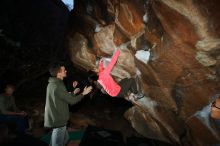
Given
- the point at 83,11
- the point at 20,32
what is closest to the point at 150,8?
the point at 83,11

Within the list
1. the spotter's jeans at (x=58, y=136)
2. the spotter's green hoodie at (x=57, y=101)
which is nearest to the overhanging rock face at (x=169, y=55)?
the spotter's green hoodie at (x=57, y=101)

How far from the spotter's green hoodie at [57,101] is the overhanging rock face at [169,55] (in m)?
2.31

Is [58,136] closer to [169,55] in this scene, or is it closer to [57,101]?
[57,101]

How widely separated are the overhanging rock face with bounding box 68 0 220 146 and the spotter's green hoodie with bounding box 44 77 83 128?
2310 millimetres

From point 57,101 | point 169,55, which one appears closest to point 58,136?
point 57,101

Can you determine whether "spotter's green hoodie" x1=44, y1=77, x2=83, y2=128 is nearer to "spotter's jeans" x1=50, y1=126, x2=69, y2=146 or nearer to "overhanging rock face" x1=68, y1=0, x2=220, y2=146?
"spotter's jeans" x1=50, y1=126, x2=69, y2=146

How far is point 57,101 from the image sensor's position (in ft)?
19.7

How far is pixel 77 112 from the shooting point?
12.6 m

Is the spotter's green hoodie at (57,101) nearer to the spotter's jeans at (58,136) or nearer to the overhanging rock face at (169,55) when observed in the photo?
the spotter's jeans at (58,136)

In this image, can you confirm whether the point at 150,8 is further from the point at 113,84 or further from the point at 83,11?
the point at 83,11

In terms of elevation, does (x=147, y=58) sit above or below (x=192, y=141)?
above

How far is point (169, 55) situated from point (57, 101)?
9.50 feet

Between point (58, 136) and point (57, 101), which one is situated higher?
point (57, 101)

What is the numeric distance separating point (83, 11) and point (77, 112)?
5.03 m
